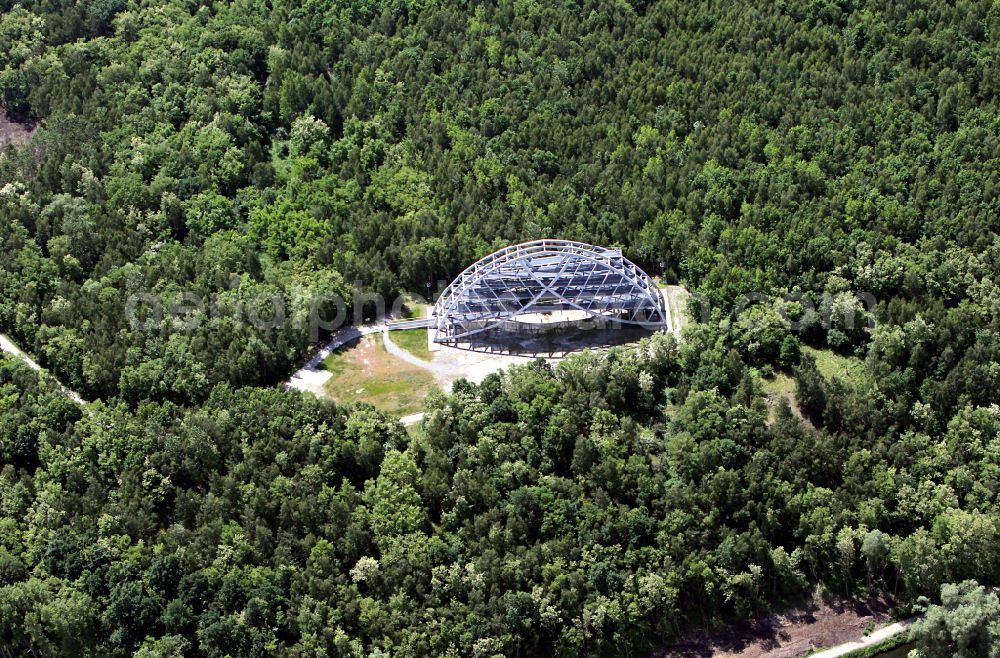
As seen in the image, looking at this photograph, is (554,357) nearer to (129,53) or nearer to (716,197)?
(716,197)

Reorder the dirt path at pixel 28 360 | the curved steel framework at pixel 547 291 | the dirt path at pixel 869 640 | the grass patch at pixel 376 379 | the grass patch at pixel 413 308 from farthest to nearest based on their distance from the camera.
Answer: the grass patch at pixel 413 308
the curved steel framework at pixel 547 291
the dirt path at pixel 28 360
the grass patch at pixel 376 379
the dirt path at pixel 869 640

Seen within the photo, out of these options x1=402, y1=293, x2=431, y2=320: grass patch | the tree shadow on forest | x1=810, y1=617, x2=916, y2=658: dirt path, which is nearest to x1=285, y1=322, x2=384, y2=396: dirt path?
x1=402, y1=293, x2=431, y2=320: grass patch

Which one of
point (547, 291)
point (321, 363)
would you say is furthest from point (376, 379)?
point (547, 291)

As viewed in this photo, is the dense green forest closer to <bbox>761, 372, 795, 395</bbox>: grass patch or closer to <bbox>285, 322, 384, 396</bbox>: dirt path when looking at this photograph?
<bbox>761, 372, 795, 395</bbox>: grass patch

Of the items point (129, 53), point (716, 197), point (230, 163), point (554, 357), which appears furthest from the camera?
point (129, 53)

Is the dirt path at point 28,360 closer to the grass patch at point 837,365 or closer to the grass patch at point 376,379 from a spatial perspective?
the grass patch at point 376,379

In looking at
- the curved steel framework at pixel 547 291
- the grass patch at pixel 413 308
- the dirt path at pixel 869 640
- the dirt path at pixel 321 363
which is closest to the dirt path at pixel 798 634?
the dirt path at pixel 869 640

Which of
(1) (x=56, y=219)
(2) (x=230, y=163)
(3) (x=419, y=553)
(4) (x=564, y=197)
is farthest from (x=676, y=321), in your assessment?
(1) (x=56, y=219)
